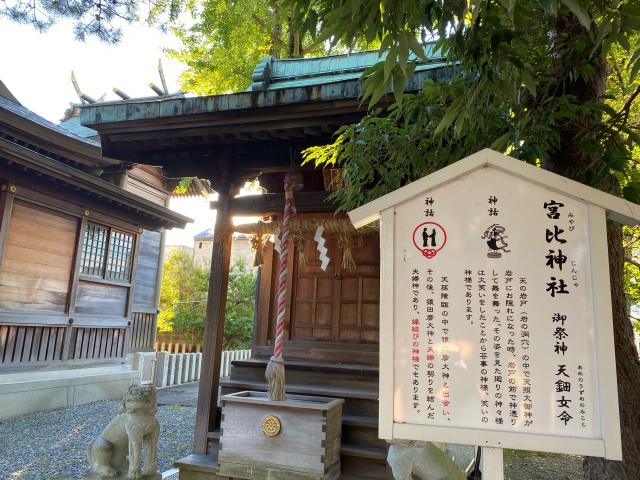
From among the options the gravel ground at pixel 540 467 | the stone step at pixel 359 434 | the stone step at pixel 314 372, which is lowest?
the gravel ground at pixel 540 467

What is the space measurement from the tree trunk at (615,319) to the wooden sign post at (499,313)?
0.82 m

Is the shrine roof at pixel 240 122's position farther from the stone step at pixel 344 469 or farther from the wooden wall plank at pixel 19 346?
the wooden wall plank at pixel 19 346

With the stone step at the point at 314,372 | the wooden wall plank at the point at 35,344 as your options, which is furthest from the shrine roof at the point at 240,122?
the wooden wall plank at the point at 35,344

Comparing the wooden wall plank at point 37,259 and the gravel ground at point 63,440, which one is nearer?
the gravel ground at point 63,440

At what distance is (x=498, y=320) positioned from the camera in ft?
6.25

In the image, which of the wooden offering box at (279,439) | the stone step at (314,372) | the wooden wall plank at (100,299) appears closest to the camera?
the wooden offering box at (279,439)

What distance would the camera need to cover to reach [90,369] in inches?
361

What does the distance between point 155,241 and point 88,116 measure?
815 cm

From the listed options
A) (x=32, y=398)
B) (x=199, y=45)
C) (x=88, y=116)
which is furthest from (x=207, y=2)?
(x=32, y=398)

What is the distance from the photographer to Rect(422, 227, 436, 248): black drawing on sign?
2.06m

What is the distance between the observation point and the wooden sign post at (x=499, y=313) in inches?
70.6

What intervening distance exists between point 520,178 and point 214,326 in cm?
387

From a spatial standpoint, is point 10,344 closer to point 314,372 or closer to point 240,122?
point 314,372

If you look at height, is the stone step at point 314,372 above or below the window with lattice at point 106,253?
below
